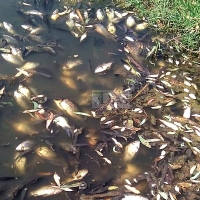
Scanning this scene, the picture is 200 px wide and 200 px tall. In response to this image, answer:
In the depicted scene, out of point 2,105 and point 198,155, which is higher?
point 2,105

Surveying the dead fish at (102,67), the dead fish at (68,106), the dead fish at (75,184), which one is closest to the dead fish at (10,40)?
the dead fish at (102,67)

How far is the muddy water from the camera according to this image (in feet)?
10.1

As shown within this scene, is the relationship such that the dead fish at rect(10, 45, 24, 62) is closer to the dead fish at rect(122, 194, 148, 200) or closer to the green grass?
the green grass

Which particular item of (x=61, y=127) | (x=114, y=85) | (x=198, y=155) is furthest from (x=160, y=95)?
(x=61, y=127)

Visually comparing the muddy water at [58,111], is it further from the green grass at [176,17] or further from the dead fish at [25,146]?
the green grass at [176,17]

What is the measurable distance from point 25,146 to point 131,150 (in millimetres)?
951

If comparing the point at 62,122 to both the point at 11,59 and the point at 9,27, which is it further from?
the point at 9,27

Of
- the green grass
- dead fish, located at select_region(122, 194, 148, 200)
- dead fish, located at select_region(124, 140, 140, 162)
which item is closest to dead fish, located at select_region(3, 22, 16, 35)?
the green grass

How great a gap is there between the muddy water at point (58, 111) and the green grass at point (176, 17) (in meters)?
0.85

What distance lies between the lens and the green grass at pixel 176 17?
466cm

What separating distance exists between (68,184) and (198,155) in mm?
1237

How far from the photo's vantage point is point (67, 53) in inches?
171

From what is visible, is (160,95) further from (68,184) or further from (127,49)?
(68,184)

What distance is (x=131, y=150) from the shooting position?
10.9ft
